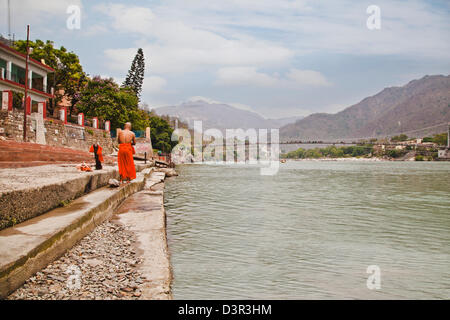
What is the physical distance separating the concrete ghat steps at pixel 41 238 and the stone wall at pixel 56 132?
14304 millimetres

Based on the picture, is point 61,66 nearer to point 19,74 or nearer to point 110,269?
point 19,74

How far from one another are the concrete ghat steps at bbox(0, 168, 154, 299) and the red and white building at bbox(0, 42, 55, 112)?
1678cm

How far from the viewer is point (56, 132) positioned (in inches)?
905

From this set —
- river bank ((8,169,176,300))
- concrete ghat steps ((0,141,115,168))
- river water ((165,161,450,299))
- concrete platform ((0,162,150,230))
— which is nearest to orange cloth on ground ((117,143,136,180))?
river water ((165,161,450,299))

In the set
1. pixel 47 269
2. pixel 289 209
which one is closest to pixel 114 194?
pixel 47 269

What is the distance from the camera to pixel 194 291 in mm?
4410

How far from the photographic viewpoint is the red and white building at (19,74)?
78.6 feet

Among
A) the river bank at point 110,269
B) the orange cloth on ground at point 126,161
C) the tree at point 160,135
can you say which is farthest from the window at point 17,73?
the tree at point 160,135

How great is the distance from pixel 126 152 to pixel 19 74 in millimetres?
22287

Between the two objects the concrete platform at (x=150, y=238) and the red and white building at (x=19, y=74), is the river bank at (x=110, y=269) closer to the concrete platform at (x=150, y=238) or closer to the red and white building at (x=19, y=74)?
the concrete platform at (x=150, y=238)

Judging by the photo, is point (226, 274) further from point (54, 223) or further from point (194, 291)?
point (54, 223)

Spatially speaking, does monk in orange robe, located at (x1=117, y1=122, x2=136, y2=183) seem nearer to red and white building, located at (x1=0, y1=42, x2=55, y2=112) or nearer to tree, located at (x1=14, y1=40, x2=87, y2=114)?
red and white building, located at (x1=0, y1=42, x2=55, y2=112)
